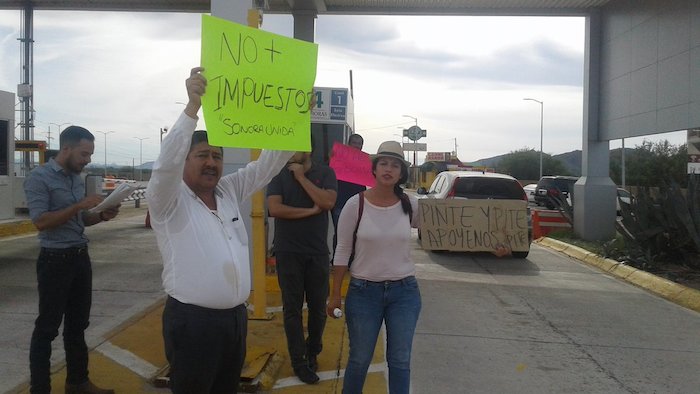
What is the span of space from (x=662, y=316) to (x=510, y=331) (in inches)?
98.9

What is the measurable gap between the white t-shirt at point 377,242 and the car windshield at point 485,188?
980cm

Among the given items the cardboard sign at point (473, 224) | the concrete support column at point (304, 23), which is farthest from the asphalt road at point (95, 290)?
the concrete support column at point (304, 23)

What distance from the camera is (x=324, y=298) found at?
17.0ft

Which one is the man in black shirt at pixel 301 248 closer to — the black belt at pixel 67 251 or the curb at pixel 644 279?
the black belt at pixel 67 251

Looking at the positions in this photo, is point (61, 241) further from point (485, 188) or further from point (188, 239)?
point (485, 188)

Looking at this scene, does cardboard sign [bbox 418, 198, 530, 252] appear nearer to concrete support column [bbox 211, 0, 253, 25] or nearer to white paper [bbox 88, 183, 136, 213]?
concrete support column [bbox 211, 0, 253, 25]

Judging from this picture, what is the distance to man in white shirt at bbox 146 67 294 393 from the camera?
272 centimetres

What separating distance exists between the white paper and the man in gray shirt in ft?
0.18

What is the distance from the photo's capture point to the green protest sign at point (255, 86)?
3057 millimetres

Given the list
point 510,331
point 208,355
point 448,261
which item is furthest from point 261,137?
point 448,261

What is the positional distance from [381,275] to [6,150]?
10117 millimetres

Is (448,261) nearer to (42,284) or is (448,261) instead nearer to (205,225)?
(42,284)

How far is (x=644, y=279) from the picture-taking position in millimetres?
10508

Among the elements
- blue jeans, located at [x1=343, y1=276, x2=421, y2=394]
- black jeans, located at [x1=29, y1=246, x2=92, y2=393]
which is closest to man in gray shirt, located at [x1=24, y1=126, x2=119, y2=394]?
black jeans, located at [x1=29, y1=246, x2=92, y2=393]
